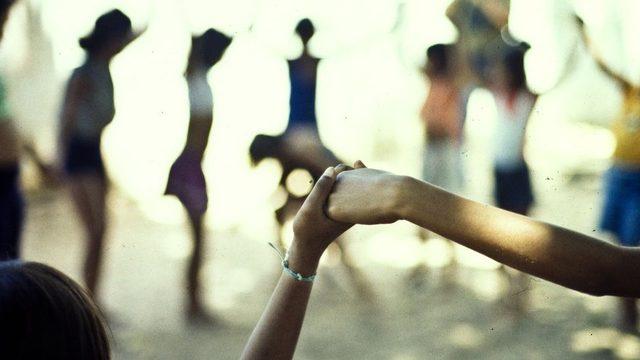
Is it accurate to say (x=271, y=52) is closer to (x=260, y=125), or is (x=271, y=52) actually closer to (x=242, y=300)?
(x=260, y=125)

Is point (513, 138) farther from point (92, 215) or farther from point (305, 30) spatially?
point (92, 215)

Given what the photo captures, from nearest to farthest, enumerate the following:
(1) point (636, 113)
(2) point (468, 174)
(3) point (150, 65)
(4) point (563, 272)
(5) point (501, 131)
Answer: (4) point (563, 272) < (1) point (636, 113) < (5) point (501, 131) < (3) point (150, 65) < (2) point (468, 174)

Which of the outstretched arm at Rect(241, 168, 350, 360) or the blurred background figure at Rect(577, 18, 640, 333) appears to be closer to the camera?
the outstretched arm at Rect(241, 168, 350, 360)

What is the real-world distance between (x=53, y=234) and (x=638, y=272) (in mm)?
3111

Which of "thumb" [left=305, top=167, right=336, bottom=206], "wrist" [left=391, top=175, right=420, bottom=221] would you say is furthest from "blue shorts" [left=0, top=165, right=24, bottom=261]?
"wrist" [left=391, top=175, right=420, bottom=221]

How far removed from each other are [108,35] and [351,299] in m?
1.42

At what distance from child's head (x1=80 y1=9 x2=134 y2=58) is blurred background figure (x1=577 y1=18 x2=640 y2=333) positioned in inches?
68.7

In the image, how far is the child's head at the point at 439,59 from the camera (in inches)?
110

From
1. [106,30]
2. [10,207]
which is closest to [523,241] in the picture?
[10,207]

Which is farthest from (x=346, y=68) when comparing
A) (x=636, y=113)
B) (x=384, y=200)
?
(x=384, y=200)

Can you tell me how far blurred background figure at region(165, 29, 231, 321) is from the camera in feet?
8.32

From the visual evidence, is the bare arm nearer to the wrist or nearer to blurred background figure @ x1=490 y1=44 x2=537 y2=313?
blurred background figure @ x1=490 y1=44 x2=537 y2=313

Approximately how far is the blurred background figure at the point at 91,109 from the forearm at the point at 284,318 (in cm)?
194

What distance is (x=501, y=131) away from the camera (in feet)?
8.63
